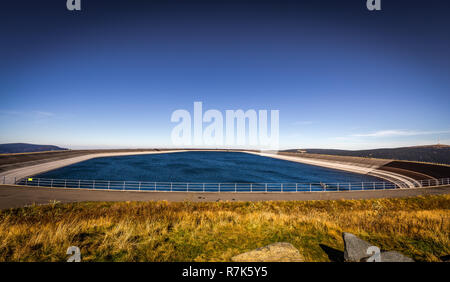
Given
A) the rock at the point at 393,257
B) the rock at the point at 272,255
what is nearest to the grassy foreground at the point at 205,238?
the rock at the point at 272,255

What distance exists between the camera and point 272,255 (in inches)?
169

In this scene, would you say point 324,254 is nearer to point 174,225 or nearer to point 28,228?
point 174,225

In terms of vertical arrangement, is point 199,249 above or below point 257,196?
above

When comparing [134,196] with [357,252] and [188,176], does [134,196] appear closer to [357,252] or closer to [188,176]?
[357,252]

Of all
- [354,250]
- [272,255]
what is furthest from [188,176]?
[354,250]

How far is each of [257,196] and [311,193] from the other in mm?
6164

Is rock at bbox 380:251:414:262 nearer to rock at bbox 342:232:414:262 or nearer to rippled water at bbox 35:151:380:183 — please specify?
rock at bbox 342:232:414:262

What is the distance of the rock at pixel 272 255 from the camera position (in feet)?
13.9

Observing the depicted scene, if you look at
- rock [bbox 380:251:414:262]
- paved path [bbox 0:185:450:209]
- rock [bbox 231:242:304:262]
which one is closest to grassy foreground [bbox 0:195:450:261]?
rock [bbox 231:242:304:262]

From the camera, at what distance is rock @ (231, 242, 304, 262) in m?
4.25

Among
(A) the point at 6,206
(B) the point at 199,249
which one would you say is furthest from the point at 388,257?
(A) the point at 6,206

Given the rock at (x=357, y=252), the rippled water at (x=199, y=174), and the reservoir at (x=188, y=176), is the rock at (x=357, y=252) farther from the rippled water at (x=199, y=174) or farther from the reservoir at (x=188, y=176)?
the rippled water at (x=199, y=174)

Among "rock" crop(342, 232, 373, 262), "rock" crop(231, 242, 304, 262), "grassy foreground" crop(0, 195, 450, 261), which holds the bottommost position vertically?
"grassy foreground" crop(0, 195, 450, 261)
